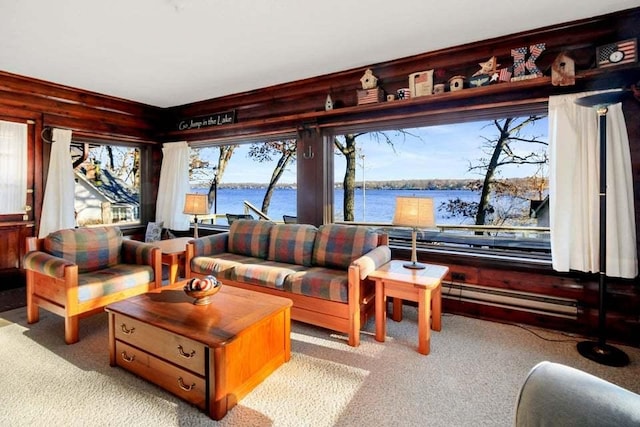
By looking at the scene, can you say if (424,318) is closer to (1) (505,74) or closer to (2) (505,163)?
(2) (505,163)

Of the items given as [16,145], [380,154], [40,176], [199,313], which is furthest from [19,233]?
[380,154]

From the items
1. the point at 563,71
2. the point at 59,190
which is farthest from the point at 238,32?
the point at 59,190

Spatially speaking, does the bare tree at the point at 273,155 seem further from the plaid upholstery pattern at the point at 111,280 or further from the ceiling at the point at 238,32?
the plaid upholstery pattern at the point at 111,280

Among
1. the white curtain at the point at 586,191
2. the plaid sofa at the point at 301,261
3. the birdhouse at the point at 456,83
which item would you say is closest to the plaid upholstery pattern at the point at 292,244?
the plaid sofa at the point at 301,261

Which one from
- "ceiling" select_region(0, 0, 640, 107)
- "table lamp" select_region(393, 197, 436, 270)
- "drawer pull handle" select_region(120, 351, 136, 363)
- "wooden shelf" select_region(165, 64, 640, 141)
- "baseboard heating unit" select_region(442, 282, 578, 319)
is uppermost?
"ceiling" select_region(0, 0, 640, 107)

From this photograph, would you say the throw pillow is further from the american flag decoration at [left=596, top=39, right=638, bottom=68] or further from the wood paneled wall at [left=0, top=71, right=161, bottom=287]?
the american flag decoration at [left=596, top=39, right=638, bottom=68]

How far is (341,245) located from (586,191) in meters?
2.03

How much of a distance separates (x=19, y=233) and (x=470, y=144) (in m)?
5.26

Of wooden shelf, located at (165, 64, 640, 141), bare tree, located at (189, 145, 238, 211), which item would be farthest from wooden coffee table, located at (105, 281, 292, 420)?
bare tree, located at (189, 145, 238, 211)

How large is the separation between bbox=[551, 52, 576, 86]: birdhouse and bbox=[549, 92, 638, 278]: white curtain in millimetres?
137

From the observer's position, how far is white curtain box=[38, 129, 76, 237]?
3963 mm

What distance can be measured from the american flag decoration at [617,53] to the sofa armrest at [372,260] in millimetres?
2194

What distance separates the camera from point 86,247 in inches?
118

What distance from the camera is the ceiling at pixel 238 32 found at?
2.33 metres
